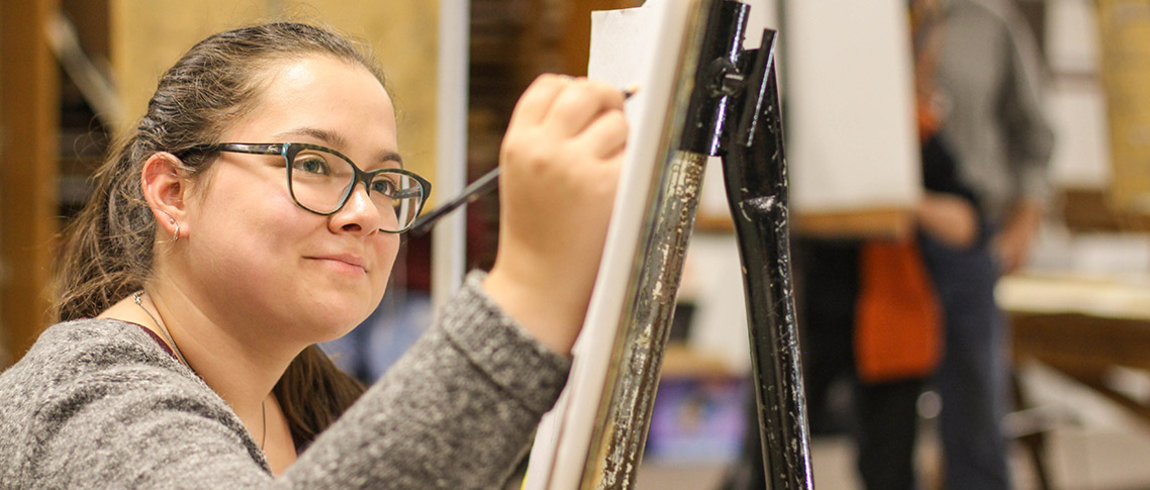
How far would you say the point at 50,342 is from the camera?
1.78 feet

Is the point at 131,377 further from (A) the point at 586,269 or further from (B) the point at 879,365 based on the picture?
(B) the point at 879,365

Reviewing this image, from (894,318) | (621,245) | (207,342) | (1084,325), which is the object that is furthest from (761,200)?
(1084,325)

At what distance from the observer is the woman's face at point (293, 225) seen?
55cm

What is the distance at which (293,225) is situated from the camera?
0.54 metres

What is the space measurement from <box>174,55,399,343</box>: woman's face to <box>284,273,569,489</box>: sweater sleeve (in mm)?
172

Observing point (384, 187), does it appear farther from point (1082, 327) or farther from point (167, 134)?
point (1082, 327)

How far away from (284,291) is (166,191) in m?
0.13

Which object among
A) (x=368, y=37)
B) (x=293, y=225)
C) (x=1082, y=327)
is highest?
(x=368, y=37)

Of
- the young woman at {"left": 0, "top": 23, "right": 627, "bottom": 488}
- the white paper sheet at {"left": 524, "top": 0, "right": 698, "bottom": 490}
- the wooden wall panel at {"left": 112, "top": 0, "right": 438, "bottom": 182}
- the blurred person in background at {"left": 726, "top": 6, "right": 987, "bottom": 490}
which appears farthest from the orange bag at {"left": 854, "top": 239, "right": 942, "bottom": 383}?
the white paper sheet at {"left": 524, "top": 0, "right": 698, "bottom": 490}

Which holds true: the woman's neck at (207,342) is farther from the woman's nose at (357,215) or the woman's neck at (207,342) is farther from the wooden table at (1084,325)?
the wooden table at (1084,325)

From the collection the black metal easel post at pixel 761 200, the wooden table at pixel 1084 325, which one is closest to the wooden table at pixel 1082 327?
the wooden table at pixel 1084 325

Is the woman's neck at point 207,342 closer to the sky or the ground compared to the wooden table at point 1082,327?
closer to the sky

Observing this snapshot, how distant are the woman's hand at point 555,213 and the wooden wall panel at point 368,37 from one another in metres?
0.67

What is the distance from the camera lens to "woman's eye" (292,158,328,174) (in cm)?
55
